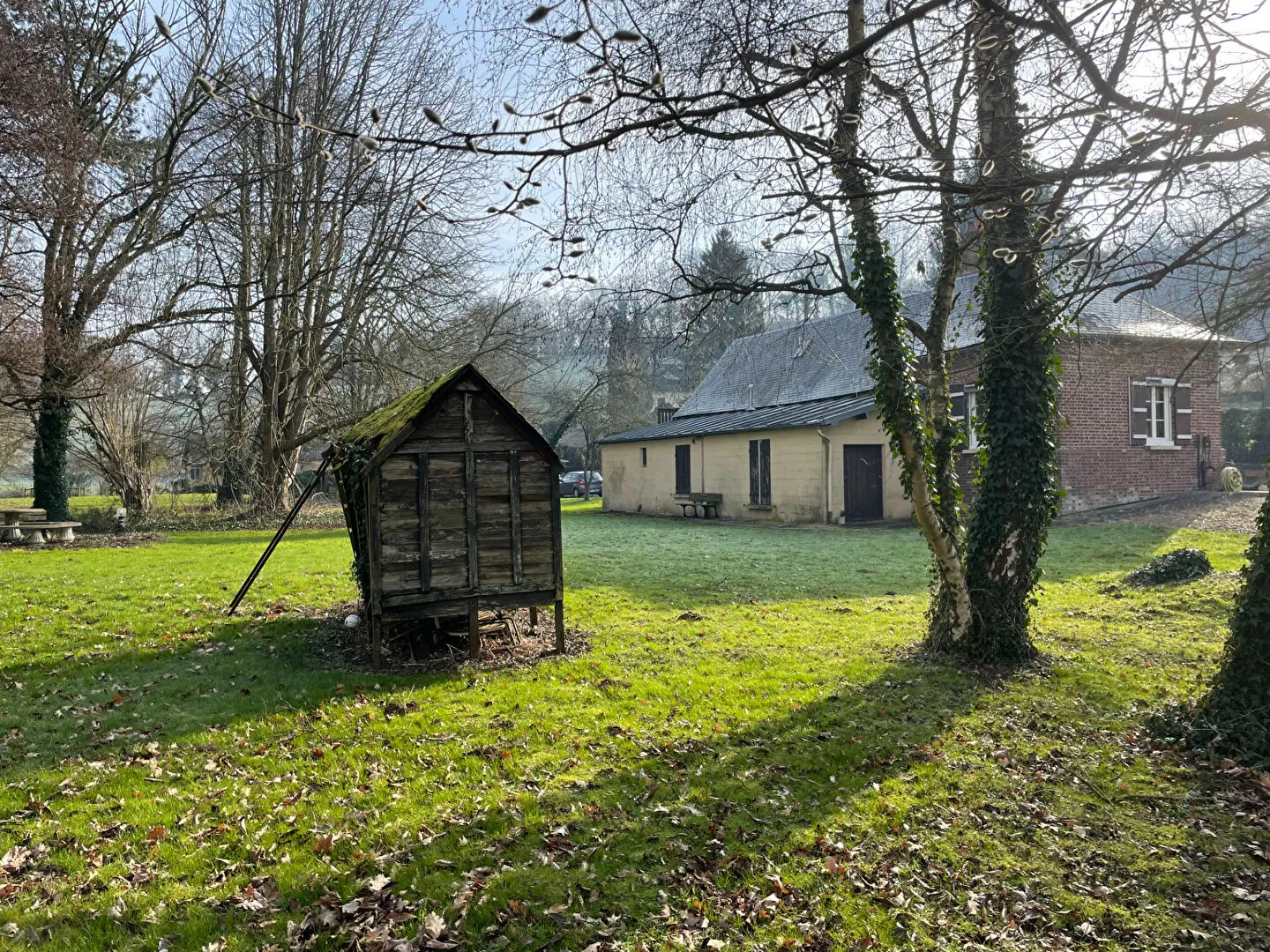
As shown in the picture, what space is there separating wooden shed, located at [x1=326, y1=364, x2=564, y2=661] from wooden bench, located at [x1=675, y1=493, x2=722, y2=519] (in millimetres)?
17363

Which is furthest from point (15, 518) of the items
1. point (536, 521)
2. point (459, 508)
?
point (536, 521)

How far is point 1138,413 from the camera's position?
20.5 meters

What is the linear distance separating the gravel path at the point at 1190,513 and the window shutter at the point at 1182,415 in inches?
66.0

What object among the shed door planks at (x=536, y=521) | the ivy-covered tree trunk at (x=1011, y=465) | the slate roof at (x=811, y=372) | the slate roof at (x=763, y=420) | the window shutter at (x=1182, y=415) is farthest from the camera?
the window shutter at (x=1182, y=415)

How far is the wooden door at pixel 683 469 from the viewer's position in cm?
2666

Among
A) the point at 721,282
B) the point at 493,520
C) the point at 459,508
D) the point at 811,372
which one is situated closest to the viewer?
the point at 721,282

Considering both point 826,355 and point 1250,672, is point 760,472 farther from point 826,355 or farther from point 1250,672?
point 1250,672

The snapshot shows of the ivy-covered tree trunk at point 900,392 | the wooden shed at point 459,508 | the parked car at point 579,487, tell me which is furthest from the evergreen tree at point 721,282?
the parked car at point 579,487

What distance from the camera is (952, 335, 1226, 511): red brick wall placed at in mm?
19578

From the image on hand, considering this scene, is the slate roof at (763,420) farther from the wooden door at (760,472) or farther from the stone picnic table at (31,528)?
the stone picnic table at (31,528)

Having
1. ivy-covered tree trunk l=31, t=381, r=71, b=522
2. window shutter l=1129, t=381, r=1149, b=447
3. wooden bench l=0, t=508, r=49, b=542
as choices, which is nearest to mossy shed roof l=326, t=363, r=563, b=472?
wooden bench l=0, t=508, r=49, b=542

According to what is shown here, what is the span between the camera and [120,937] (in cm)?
321

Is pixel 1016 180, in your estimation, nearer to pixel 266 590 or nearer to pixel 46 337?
pixel 266 590

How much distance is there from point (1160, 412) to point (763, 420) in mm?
10973
